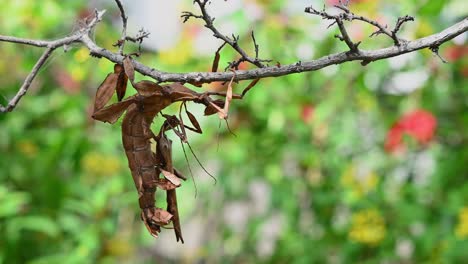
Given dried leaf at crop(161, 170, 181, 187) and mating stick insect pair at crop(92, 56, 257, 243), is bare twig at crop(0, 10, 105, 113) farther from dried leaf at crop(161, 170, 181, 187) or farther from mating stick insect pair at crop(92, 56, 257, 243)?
dried leaf at crop(161, 170, 181, 187)

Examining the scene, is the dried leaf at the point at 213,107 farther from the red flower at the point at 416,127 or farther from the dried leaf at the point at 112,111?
the red flower at the point at 416,127

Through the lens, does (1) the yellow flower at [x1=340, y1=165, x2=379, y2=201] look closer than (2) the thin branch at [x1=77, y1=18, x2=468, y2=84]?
No

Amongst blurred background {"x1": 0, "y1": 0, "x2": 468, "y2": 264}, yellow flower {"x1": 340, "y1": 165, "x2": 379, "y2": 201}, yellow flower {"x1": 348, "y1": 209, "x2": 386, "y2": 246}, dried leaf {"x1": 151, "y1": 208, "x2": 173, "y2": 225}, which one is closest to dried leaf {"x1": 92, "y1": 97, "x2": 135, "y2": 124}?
dried leaf {"x1": 151, "y1": 208, "x2": 173, "y2": 225}

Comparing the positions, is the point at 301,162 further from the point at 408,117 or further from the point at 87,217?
the point at 87,217

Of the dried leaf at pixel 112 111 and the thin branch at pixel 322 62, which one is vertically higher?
the thin branch at pixel 322 62

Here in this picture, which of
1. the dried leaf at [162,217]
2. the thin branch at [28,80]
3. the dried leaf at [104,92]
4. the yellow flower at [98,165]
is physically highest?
the yellow flower at [98,165]

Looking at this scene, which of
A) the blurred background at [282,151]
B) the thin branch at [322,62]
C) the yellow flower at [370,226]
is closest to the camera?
the thin branch at [322,62]

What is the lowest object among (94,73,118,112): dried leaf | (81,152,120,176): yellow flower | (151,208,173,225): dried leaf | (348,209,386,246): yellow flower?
(151,208,173,225): dried leaf

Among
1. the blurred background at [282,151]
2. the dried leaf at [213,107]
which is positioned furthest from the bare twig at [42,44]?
the blurred background at [282,151]

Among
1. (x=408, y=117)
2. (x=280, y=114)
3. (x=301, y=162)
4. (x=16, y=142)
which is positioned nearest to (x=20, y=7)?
(x=16, y=142)
